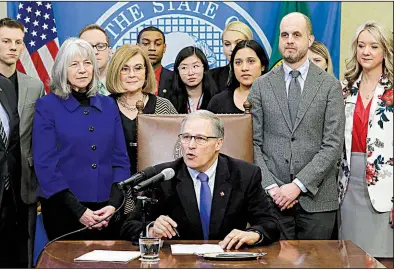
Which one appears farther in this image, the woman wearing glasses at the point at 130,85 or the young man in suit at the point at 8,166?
the woman wearing glasses at the point at 130,85

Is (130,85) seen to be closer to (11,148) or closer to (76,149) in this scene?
(76,149)

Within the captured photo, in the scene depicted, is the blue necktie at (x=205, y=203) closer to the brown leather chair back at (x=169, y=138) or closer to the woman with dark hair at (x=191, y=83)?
the brown leather chair back at (x=169, y=138)

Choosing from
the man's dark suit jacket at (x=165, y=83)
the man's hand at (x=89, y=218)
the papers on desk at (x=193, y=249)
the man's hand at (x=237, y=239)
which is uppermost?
the man's dark suit jacket at (x=165, y=83)

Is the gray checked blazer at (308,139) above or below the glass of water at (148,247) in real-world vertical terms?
above

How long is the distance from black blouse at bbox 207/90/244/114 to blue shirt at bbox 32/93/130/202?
2.15 ft

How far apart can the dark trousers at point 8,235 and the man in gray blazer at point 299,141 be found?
137cm

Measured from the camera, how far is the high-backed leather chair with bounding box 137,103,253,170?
3.74m

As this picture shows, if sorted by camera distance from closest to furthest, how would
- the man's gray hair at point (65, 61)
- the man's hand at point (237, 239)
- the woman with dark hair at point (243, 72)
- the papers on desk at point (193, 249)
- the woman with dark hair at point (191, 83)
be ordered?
1. the papers on desk at point (193, 249)
2. the man's hand at point (237, 239)
3. the man's gray hair at point (65, 61)
4. the woman with dark hair at point (243, 72)
5. the woman with dark hair at point (191, 83)

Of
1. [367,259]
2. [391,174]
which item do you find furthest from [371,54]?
[367,259]

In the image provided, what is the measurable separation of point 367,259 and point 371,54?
165cm

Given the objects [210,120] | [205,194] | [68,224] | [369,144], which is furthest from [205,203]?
[369,144]

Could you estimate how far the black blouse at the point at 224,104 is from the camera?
420 cm

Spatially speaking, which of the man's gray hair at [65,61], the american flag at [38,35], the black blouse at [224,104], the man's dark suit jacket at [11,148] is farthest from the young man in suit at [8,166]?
the american flag at [38,35]
